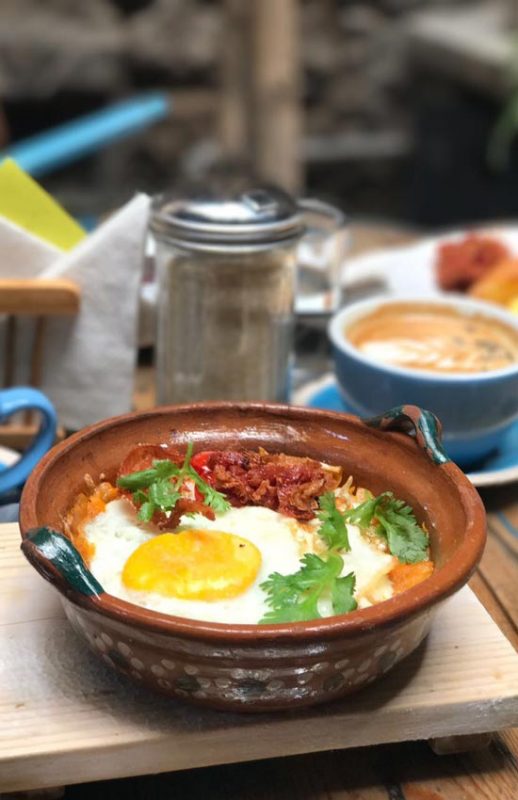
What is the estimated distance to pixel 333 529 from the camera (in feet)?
2.62

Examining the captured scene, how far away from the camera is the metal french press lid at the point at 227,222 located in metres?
1.17

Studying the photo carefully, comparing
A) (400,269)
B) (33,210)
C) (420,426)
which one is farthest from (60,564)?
(400,269)

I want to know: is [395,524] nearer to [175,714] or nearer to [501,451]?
[175,714]

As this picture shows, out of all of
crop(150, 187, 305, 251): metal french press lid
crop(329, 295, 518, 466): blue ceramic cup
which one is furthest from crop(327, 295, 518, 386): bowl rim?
crop(150, 187, 305, 251): metal french press lid

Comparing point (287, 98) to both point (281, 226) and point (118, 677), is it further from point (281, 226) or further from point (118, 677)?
point (118, 677)

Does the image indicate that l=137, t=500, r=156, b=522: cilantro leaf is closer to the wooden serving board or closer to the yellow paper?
the wooden serving board

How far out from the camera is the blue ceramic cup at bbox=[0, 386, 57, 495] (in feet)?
3.44

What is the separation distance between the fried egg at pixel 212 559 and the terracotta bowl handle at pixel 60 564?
65mm

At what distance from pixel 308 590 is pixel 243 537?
103 millimetres

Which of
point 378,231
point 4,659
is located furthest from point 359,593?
point 378,231

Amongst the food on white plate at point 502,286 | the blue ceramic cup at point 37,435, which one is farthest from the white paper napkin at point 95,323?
the food on white plate at point 502,286

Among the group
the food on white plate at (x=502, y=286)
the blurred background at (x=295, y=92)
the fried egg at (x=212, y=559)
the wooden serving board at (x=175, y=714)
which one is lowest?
the blurred background at (x=295, y=92)

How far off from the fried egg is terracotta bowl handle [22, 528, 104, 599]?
0.21 feet

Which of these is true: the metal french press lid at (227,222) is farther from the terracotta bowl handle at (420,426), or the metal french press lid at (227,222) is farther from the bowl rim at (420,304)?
the terracotta bowl handle at (420,426)
